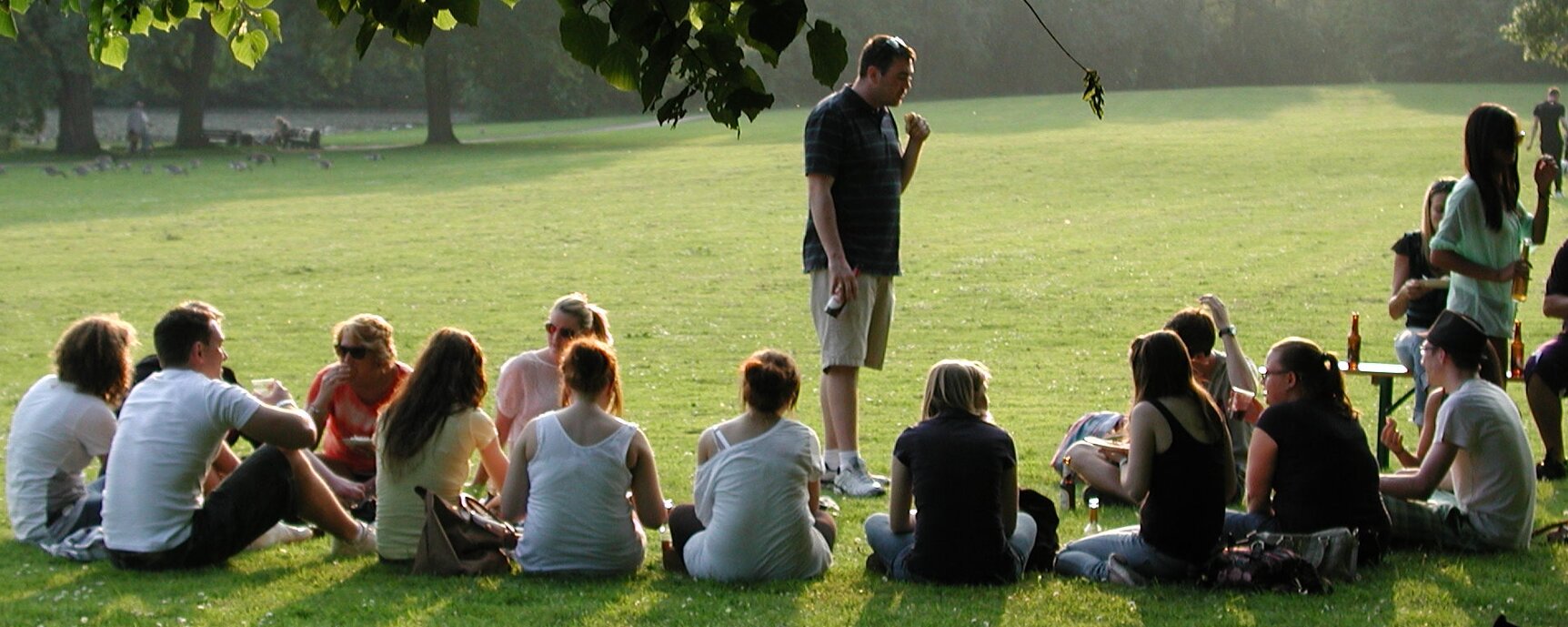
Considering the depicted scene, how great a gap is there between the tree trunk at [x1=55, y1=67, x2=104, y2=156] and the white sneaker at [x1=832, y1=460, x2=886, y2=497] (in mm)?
51986

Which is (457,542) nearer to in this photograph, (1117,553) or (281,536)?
(281,536)

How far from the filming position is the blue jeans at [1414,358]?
8945mm

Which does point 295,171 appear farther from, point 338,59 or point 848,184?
point 848,184

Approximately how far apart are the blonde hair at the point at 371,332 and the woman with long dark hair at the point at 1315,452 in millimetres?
4134

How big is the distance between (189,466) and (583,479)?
165cm

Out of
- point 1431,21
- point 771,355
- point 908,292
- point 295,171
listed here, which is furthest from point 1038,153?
point 1431,21

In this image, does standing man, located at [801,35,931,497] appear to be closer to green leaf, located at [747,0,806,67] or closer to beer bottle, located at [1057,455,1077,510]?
beer bottle, located at [1057,455,1077,510]

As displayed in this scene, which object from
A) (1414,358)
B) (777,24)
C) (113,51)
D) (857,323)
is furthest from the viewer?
(1414,358)

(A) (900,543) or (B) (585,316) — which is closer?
(A) (900,543)

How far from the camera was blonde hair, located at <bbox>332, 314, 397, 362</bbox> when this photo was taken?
8.34 metres

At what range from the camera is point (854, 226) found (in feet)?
29.1

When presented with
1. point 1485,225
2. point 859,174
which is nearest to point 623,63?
point 859,174

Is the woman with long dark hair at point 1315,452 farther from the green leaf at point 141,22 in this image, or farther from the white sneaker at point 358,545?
the green leaf at point 141,22

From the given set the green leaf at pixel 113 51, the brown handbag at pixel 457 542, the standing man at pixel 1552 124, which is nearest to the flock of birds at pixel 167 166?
the standing man at pixel 1552 124
